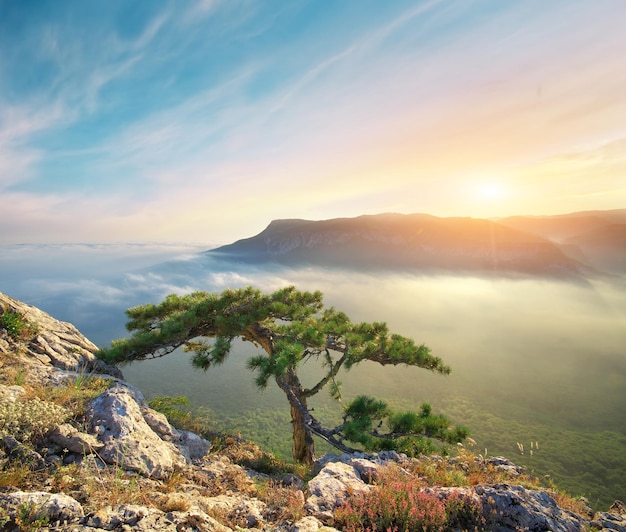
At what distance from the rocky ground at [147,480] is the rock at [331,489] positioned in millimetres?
18

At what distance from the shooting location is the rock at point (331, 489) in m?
4.68

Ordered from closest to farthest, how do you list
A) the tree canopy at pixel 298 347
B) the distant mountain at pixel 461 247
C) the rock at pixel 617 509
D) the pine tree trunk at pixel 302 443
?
the rock at pixel 617 509 < the tree canopy at pixel 298 347 < the pine tree trunk at pixel 302 443 < the distant mountain at pixel 461 247

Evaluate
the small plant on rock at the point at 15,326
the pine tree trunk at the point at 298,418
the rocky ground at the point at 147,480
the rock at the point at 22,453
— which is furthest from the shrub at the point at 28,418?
the pine tree trunk at the point at 298,418

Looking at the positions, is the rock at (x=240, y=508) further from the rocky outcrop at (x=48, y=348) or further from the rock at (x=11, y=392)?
the rocky outcrop at (x=48, y=348)

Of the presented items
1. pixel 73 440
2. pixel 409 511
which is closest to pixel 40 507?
pixel 73 440

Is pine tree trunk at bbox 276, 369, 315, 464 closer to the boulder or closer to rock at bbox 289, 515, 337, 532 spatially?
rock at bbox 289, 515, 337, 532

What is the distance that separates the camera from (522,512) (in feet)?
14.9

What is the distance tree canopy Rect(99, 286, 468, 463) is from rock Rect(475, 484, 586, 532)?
384cm

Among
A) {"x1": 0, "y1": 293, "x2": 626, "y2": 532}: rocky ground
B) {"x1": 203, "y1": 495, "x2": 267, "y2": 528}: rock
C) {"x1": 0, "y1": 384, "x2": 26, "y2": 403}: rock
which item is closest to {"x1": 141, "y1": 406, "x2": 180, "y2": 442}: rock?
{"x1": 0, "y1": 293, "x2": 626, "y2": 532}: rocky ground

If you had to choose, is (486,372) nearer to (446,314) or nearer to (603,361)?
(603,361)

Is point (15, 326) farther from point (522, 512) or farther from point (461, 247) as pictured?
point (461, 247)

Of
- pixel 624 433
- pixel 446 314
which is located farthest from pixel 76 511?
pixel 446 314

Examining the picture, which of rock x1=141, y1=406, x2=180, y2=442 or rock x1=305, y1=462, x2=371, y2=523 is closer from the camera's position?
rock x1=305, y1=462, x2=371, y2=523

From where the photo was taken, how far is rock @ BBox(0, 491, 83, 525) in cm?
334
